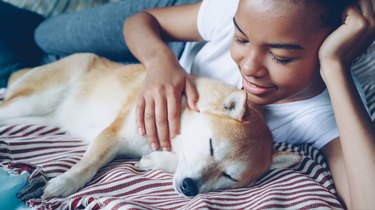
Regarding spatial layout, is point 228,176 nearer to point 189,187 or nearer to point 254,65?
point 189,187

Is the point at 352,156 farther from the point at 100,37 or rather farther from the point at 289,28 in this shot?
the point at 100,37

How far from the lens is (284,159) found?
1205 mm

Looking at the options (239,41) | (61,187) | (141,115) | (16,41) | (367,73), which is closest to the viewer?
(61,187)

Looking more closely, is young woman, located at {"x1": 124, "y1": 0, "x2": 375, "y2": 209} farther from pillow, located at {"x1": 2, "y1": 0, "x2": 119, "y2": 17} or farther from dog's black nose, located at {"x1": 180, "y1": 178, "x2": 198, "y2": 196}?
pillow, located at {"x1": 2, "y1": 0, "x2": 119, "y2": 17}

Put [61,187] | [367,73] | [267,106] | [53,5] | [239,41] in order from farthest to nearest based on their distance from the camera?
1. [53,5]
2. [367,73]
3. [267,106]
4. [239,41]
5. [61,187]

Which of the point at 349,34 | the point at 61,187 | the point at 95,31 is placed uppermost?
the point at 349,34

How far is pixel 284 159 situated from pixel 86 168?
612 millimetres

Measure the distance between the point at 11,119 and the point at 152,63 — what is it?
633mm

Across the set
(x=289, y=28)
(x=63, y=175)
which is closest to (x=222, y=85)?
(x=289, y=28)

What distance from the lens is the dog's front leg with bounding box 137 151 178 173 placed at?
1207 mm

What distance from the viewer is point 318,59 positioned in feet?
3.75

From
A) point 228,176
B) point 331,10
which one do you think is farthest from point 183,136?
point 331,10

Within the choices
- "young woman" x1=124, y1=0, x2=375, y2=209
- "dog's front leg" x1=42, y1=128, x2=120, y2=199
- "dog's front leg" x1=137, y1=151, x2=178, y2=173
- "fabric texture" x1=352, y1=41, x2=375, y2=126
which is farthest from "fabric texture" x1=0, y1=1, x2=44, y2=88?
"fabric texture" x1=352, y1=41, x2=375, y2=126

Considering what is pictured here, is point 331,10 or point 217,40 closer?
point 331,10
